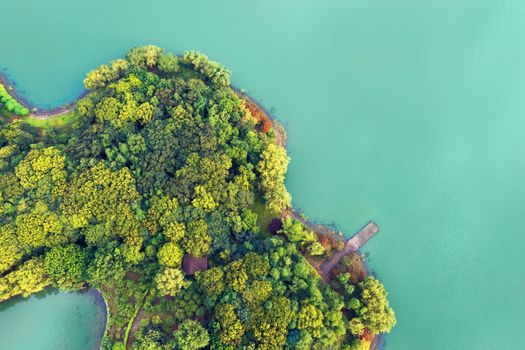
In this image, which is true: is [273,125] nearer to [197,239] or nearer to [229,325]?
[197,239]

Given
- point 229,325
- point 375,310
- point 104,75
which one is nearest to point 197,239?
point 229,325

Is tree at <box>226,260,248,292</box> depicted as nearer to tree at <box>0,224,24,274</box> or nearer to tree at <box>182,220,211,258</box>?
tree at <box>182,220,211,258</box>

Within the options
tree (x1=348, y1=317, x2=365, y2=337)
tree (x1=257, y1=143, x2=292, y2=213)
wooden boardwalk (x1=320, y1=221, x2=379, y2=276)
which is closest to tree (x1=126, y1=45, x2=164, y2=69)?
tree (x1=257, y1=143, x2=292, y2=213)

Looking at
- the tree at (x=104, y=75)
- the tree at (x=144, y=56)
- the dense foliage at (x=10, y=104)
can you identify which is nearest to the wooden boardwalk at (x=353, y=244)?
the tree at (x=144, y=56)

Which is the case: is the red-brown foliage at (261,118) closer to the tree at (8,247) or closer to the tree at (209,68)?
the tree at (209,68)

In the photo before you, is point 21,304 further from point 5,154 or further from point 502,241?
point 502,241

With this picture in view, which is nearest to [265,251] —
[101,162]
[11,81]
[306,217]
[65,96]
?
[306,217]
